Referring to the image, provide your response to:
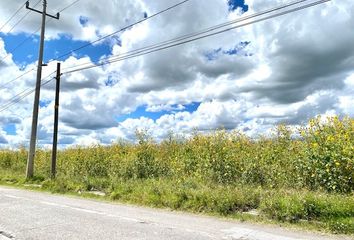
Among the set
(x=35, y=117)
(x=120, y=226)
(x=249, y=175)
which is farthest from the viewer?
(x=35, y=117)

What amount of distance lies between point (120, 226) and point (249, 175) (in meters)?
6.52

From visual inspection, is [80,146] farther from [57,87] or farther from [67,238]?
[67,238]

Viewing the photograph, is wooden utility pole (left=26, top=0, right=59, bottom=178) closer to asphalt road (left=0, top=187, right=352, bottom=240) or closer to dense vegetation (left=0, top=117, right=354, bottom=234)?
dense vegetation (left=0, top=117, right=354, bottom=234)

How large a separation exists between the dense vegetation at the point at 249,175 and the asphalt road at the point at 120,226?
40.6 inches

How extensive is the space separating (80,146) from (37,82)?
5.23 m

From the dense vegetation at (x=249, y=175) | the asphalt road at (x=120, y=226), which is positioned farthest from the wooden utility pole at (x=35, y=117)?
the asphalt road at (x=120, y=226)

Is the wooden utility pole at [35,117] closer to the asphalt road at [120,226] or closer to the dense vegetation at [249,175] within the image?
the dense vegetation at [249,175]

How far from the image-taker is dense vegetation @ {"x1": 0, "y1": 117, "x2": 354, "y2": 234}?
1035 cm

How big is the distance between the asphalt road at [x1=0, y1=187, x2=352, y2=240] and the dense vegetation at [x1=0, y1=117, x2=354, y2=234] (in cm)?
103

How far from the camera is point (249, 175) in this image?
1460cm

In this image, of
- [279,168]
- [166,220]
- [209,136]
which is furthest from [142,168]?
[166,220]

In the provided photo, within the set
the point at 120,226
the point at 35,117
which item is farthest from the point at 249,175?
the point at 35,117

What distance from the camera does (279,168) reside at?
13.7 metres

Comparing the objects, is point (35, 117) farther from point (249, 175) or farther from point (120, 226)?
point (120, 226)
